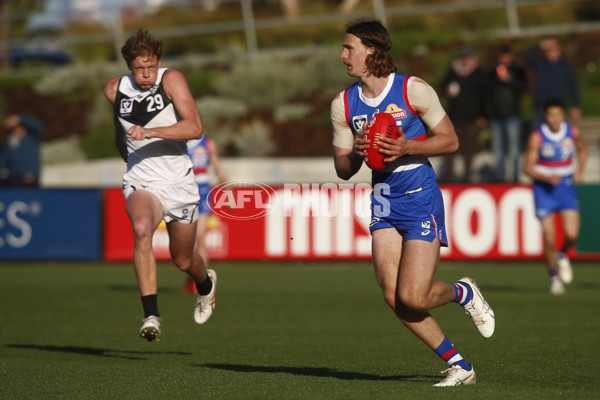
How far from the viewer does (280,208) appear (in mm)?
19484

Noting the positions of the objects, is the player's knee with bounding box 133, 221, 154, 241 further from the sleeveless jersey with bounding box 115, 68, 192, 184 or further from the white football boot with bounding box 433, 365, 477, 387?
the white football boot with bounding box 433, 365, 477, 387

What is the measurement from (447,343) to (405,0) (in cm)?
2427

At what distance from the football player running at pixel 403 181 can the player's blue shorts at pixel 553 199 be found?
24.0 ft

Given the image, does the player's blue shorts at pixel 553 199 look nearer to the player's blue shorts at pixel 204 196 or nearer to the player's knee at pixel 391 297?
the player's blue shorts at pixel 204 196

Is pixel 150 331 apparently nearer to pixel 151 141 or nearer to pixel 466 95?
pixel 151 141

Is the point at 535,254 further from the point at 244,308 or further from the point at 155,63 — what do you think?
the point at 155,63

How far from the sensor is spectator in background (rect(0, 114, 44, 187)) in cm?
→ 2059

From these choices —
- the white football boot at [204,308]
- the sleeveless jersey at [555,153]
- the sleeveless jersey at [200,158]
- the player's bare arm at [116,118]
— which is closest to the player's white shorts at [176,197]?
the player's bare arm at [116,118]

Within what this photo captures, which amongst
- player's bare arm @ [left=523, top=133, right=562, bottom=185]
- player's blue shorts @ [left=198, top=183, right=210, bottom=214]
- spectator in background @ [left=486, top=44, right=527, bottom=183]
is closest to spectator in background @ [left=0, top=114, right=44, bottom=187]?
player's blue shorts @ [left=198, top=183, right=210, bottom=214]

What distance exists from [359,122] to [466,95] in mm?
13470

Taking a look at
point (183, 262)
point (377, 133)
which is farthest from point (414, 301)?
point (183, 262)

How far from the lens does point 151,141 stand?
874cm

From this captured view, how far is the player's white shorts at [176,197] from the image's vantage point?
8.69m

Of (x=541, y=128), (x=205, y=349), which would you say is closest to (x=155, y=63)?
(x=205, y=349)
